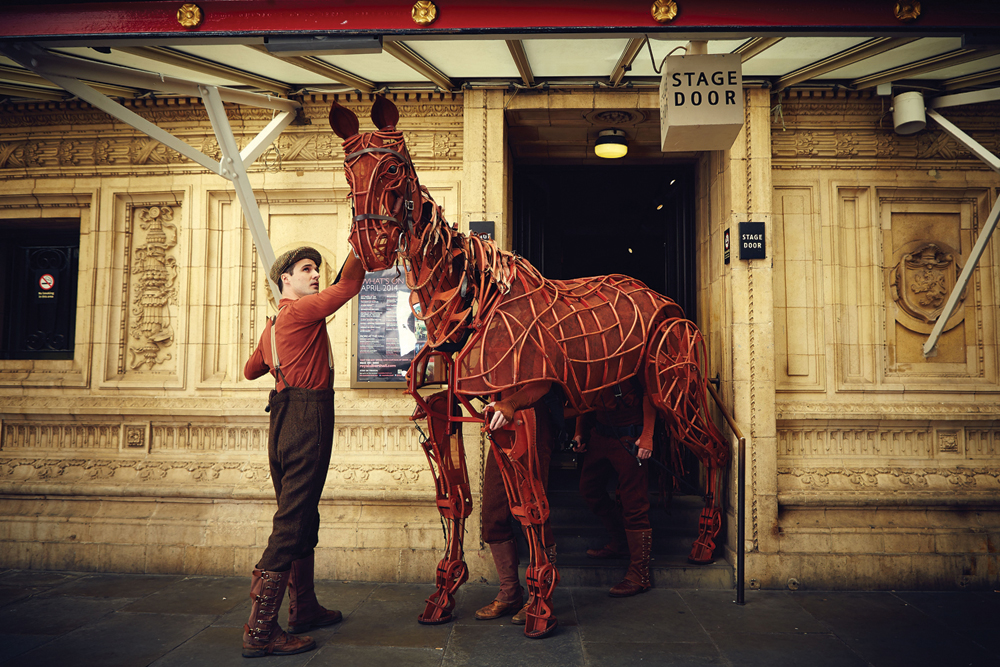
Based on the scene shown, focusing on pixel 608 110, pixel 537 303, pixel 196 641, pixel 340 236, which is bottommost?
pixel 196 641

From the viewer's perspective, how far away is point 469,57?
440cm

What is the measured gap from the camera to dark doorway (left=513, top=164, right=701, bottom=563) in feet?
16.3

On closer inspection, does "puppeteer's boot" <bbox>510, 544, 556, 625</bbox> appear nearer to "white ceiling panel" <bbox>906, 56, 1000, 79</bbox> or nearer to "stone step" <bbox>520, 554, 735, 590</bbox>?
"stone step" <bbox>520, 554, 735, 590</bbox>

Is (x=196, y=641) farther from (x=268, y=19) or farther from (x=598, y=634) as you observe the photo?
(x=268, y=19)

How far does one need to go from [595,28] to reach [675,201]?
3.45 m

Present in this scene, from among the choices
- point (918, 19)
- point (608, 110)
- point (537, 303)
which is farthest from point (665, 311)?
point (918, 19)

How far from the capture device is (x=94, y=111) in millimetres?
5289

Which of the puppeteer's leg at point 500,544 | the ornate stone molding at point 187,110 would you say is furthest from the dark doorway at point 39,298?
the puppeteer's leg at point 500,544

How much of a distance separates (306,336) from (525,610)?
7.12 ft

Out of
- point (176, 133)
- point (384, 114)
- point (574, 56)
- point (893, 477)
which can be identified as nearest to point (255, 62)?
point (176, 133)

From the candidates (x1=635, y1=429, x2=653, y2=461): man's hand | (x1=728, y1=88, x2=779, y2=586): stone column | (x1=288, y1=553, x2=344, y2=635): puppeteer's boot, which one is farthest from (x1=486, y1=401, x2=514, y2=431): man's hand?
(x1=728, y1=88, x2=779, y2=586): stone column

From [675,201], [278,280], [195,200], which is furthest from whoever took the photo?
[675,201]

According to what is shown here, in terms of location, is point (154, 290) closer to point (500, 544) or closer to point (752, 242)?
point (500, 544)

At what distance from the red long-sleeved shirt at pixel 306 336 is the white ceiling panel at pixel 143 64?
2277mm
